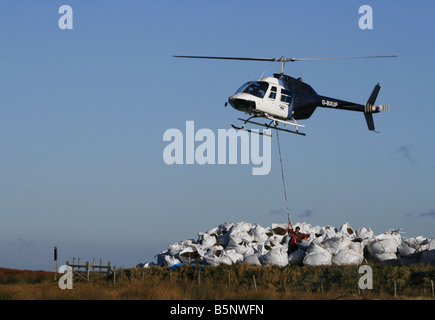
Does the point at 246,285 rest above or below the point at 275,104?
below

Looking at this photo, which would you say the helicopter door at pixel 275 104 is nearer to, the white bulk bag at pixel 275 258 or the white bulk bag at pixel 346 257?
the white bulk bag at pixel 275 258

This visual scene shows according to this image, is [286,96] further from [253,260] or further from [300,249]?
[253,260]

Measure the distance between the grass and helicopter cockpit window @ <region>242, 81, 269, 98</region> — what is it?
7.12 metres

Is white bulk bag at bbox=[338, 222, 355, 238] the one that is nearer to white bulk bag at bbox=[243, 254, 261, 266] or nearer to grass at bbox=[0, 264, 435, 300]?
white bulk bag at bbox=[243, 254, 261, 266]

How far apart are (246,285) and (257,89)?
7.63 m

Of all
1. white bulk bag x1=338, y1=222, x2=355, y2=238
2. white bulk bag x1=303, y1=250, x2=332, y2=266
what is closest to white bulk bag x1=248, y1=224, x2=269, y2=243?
white bulk bag x1=338, y1=222, x2=355, y2=238

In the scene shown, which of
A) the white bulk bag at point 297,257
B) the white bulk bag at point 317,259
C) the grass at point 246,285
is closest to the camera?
the grass at point 246,285

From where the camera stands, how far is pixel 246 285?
1065 inches

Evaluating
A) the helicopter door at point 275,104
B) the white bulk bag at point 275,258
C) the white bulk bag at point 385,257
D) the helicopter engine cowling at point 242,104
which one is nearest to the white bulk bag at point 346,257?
the white bulk bag at point 385,257

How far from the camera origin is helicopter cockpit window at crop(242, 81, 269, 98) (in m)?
26.9

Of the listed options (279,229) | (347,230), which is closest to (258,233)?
(279,229)

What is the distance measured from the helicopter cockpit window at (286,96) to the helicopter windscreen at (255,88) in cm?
93

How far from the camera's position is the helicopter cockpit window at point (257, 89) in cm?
2689

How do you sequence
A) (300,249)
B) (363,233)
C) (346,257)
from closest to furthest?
(346,257), (300,249), (363,233)
